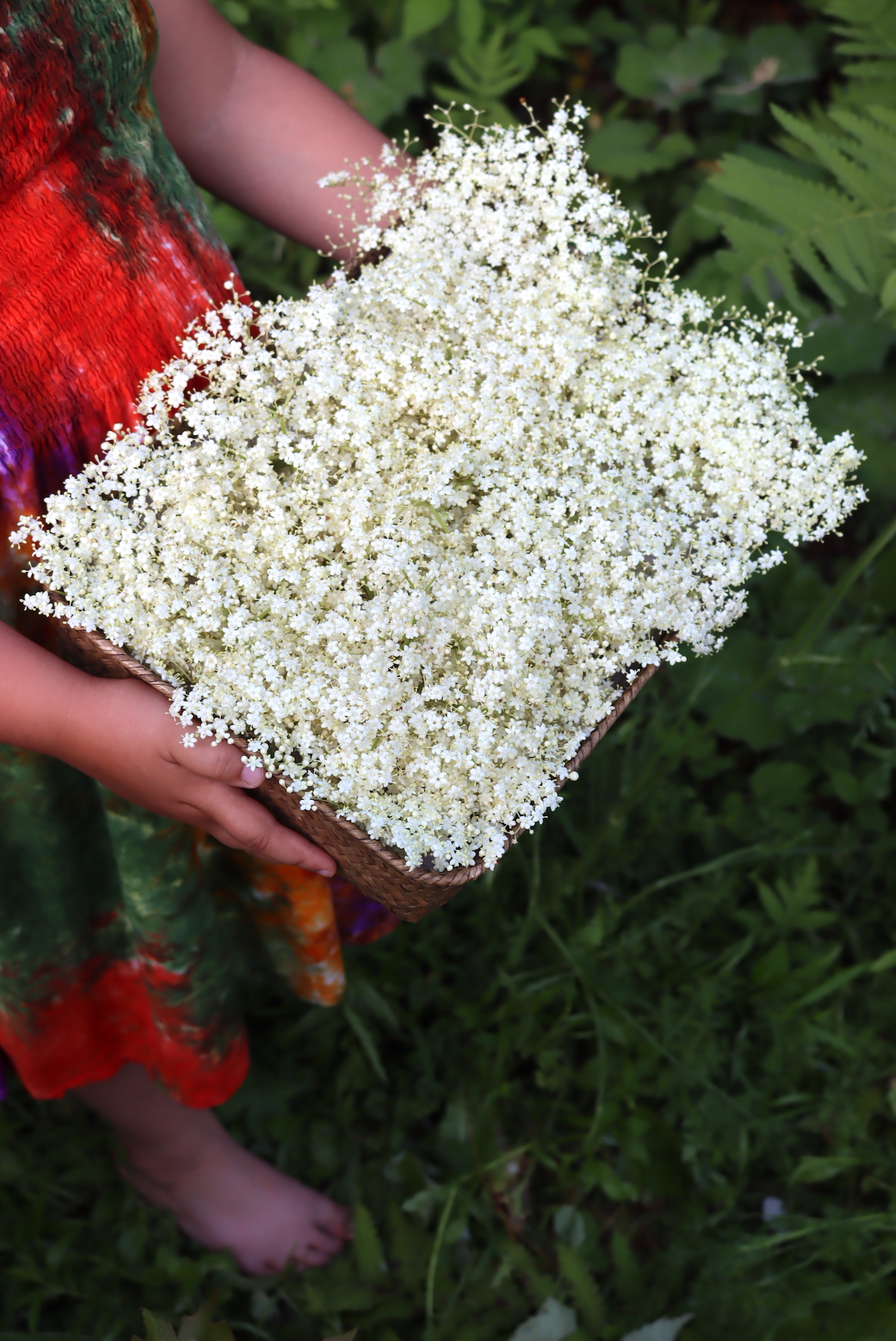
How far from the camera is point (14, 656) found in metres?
1.01

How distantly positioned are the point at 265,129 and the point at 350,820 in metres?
1.09

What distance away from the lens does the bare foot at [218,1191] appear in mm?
1870

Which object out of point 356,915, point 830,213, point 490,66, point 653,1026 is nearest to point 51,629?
point 356,915

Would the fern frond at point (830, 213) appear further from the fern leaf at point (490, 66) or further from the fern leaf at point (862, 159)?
the fern leaf at point (490, 66)

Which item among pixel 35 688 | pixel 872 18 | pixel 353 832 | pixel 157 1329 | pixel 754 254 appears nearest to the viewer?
pixel 157 1329

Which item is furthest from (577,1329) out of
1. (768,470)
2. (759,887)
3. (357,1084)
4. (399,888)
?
(768,470)

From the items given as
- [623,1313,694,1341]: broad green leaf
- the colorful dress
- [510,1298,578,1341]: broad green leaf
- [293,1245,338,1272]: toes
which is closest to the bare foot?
[293,1245,338,1272]: toes

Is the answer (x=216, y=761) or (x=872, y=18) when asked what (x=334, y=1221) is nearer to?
(x=216, y=761)

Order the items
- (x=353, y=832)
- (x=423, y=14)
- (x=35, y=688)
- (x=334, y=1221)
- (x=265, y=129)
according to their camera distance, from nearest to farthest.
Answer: (x=353, y=832)
(x=35, y=688)
(x=265, y=129)
(x=334, y=1221)
(x=423, y=14)

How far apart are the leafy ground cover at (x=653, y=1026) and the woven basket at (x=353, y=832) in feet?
2.65

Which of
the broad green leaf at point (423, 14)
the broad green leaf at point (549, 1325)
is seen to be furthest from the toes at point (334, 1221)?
the broad green leaf at point (423, 14)

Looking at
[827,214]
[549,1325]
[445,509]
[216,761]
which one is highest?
[827,214]

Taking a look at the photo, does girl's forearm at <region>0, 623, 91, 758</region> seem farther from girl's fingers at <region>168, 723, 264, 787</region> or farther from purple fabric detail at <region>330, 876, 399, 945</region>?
purple fabric detail at <region>330, 876, 399, 945</region>

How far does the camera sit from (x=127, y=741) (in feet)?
3.31
